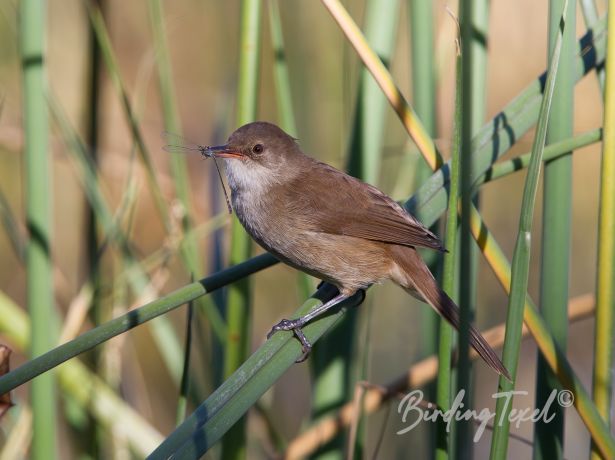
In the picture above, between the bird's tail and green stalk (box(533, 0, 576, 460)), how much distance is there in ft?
0.49

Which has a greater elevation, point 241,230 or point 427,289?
point 241,230

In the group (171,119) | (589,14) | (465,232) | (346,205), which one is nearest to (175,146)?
(171,119)

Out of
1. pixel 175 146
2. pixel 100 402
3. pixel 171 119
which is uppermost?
pixel 171 119

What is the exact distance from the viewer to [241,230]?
8.00 ft

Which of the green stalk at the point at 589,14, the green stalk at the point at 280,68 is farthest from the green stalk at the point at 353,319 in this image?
the green stalk at the point at 589,14

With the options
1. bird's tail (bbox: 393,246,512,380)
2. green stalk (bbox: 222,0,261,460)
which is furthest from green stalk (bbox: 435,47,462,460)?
green stalk (bbox: 222,0,261,460)

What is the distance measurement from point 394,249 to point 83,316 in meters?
1.12

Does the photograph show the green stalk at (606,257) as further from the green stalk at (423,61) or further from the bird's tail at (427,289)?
the green stalk at (423,61)

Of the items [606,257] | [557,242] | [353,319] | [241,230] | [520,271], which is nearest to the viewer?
[520,271]

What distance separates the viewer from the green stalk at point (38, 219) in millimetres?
2133

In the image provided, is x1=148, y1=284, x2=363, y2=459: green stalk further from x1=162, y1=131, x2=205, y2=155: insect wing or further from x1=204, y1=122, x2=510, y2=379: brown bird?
x1=162, y1=131, x2=205, y2=155: insect wing

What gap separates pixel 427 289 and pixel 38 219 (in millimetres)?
1179

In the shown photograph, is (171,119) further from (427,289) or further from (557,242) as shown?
(557,242)

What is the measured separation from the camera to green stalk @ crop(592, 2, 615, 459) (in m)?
1.88
